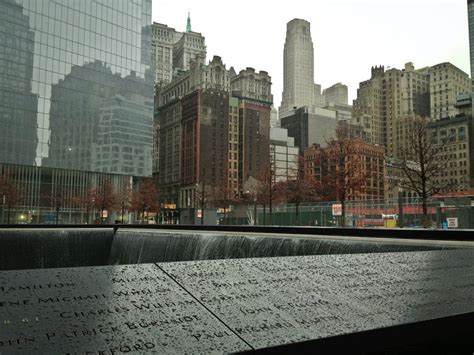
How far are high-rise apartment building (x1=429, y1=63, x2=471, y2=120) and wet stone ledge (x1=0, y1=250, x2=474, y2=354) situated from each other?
15387cm

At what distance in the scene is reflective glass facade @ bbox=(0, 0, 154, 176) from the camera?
65250 millimetres

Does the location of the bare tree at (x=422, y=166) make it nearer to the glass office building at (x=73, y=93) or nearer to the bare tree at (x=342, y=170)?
the bare tree at (x=342, y=170)

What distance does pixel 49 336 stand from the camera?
2.27 meters

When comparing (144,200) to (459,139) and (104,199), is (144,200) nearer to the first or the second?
(104,199)

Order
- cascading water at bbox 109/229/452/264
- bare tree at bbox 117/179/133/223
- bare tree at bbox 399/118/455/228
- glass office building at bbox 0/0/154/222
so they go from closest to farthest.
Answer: cascading water at bbox 109/229/452/264, bare tree at bbox 399/118/455/228, glass office building at bbox 0/0/154/222, bare tree at bbox 117/179/133/223

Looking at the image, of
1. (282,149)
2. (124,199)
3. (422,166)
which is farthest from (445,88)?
(422,166)

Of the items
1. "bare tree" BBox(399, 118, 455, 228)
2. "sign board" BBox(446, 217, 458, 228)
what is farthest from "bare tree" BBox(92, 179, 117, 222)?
"sign board" BBox(446, 217, 458, 228)

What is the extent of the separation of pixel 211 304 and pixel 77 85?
74896 mm

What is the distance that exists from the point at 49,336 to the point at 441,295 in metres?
2.78

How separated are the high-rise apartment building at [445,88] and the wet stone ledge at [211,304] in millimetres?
153868

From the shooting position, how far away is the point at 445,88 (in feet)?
486

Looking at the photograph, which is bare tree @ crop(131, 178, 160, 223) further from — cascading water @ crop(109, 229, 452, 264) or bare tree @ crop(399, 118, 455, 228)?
cascading water @ crop(109, 229, 452, 264)

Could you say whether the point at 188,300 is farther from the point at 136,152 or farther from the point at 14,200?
the point at 136,152

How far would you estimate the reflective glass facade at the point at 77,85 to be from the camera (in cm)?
6525
